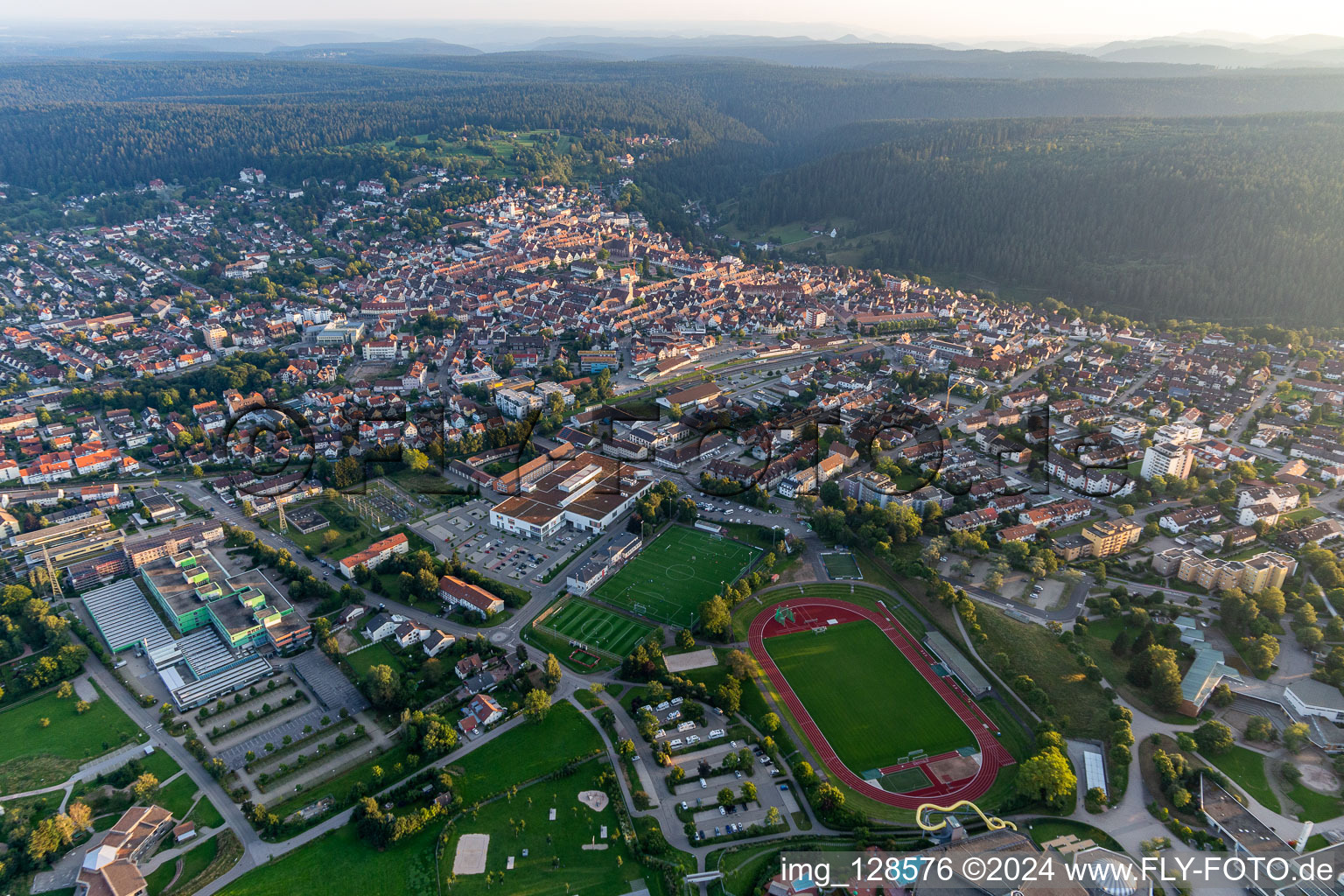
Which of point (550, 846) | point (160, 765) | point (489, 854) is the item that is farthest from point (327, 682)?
point (550, 846)

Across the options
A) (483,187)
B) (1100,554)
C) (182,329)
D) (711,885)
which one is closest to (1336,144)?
(1100,554)

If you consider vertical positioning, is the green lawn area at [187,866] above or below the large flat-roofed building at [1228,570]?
below

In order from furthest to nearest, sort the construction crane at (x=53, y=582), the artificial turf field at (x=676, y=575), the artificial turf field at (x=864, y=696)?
the construction crane at (x=53, y=582) → the artificial turf field at (x=676, y=575) → the artificial turf field at (x=864, y=696)

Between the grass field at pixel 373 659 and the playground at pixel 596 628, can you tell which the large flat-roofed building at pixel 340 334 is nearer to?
the grass field at pixel 373 659

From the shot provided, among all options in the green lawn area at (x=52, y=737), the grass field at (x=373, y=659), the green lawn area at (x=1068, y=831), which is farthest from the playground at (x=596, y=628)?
the green lawn area at (x=52, y=737)

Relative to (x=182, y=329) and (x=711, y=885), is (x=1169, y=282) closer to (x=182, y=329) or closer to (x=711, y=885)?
(x=711, y=885)

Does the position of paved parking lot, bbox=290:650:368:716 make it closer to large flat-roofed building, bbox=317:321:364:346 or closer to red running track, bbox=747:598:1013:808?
red running track, bbox=747:598:1013:808

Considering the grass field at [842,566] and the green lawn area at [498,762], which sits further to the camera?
the grass field at [842,566]
